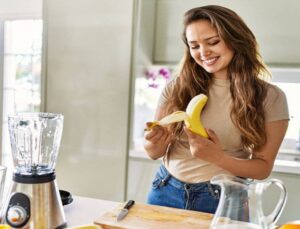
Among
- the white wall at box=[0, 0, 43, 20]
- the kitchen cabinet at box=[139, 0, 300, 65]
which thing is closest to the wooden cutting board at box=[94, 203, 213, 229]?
the kitchen cabinet at box=[139, 0, 300, 65]

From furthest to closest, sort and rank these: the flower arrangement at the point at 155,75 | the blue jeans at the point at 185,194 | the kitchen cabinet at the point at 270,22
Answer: the flower arrangement at the point at 155,75 < the kitchen cabinet at the point at 270,22 < the blue jeans at the point at 185,194

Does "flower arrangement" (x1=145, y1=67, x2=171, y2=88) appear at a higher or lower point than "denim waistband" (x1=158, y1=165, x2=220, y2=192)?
higher

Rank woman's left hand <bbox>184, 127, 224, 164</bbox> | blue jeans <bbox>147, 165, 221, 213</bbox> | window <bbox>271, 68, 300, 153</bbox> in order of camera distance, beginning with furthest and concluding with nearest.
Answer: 1. window <bbox>271, 68, 300, 153</bbox>
2. blue jeans <bbox>147, 165, 221, 213</bbox>
3. woman's left hand <bbox>184, 127, 224, 164</bbox>

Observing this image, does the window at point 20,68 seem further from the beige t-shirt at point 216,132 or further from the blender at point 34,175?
the blender at point 34,175

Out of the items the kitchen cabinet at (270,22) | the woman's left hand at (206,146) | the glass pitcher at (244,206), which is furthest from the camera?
the kitchen cabinet at (270,22)

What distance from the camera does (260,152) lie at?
3.80 ft

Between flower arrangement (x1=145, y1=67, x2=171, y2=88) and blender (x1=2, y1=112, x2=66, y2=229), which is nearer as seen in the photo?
blender (x1=2, y1=112, x2=66, y2=229)

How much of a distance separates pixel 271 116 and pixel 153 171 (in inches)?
40.8

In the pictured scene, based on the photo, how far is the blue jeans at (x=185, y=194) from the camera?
1148 mm

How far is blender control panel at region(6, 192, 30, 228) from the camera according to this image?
828 millimetres

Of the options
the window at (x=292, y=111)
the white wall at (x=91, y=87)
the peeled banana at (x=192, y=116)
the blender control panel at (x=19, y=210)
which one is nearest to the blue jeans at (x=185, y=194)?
the peeled banana at (x=192, y=116)

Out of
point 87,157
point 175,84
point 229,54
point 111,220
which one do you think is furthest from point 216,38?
point 87,157

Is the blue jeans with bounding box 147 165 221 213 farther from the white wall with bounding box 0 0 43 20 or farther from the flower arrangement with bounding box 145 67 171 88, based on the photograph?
the white wall with bounding box 0 0 43 20

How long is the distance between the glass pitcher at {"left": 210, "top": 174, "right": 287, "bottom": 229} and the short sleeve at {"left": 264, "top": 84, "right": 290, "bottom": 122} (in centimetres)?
43
